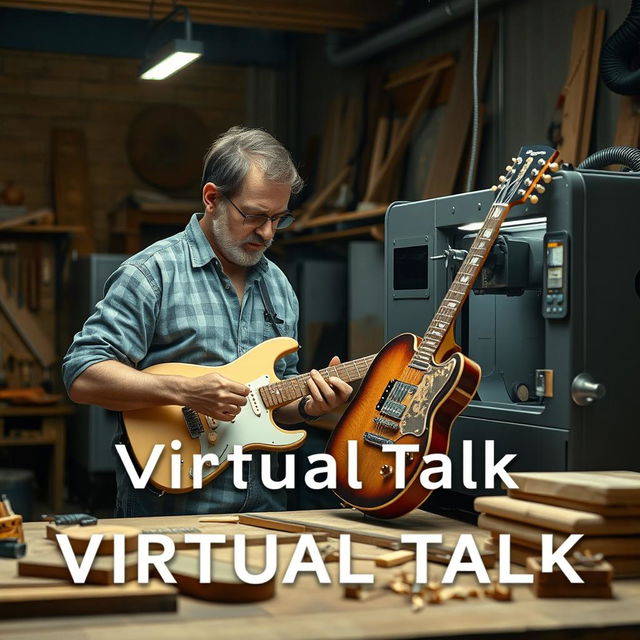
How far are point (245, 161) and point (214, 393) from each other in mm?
628

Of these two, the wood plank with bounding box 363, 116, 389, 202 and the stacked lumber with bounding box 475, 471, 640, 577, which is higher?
the wood plank with bounding box 363, 116, 389, 202

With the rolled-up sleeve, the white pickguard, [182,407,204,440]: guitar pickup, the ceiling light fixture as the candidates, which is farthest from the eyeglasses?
the ceiling light fixture

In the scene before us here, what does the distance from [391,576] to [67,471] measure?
6.30 m

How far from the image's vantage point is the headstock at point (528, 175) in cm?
222

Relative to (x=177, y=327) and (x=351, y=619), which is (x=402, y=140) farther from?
(x=351, y=619)

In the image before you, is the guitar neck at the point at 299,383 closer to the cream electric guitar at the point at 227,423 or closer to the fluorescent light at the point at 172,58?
the cream electric guitar at the point at 227,423

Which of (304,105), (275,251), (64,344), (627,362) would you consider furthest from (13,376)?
(627,362)

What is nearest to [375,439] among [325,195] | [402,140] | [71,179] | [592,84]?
[592,84]

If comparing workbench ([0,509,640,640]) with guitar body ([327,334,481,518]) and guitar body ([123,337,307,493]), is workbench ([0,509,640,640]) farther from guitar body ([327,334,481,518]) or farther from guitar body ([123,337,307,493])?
guitar body ([123,337,307,493])

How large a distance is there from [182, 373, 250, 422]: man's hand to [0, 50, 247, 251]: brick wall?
5847mm

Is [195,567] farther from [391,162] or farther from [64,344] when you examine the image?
[64,344]

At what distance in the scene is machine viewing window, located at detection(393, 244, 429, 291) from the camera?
106 inches

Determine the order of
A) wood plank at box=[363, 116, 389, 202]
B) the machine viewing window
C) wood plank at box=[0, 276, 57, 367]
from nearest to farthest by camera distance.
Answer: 1. the machine viewing window
2. wood plank at box=[363, 116, 389, 202]
3. wood plank at box=[0, 276, 57, 367]

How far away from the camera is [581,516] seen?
1729 mm
